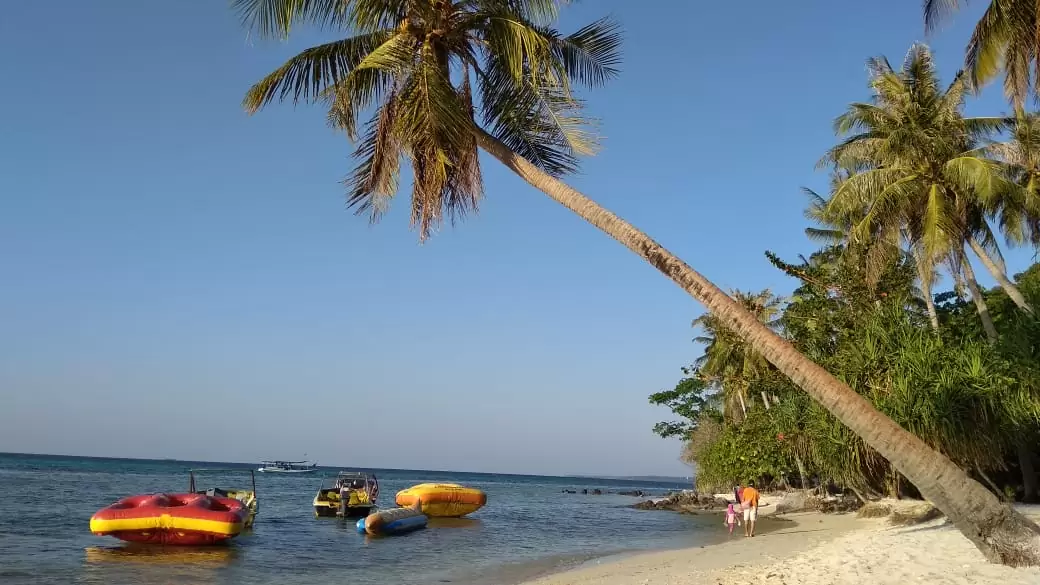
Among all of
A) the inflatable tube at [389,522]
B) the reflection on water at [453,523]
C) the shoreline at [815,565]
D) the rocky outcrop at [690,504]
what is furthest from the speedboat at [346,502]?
the rocky outcrop at [690,504]

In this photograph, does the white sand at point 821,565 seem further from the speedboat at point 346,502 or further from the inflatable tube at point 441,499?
the speedboat at point 346,502

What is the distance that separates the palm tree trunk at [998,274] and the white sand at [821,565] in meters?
5.32

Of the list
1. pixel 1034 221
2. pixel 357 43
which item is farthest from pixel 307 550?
pixel 1034 221

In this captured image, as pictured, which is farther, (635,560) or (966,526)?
(635,560)

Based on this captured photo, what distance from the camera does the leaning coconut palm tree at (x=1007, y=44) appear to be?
437 inches

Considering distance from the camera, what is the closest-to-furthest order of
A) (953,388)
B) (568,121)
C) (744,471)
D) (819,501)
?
(568,121) < (953,388) < (819,501) < (744,471)

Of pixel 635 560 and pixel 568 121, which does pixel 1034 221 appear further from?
pixel 568 121

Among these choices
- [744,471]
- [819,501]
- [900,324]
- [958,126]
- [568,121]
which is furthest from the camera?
[744,471]

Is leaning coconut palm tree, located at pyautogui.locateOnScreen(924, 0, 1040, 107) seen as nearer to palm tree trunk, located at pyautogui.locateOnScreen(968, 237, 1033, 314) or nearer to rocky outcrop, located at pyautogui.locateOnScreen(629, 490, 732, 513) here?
palm tree trunk, located at pyautogui.locateOnScreen(968, 237, 1033, 314)

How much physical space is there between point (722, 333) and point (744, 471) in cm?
1610

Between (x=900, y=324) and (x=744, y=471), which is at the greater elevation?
(x=900, y=324)

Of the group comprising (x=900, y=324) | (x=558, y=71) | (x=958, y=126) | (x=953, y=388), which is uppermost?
(x=958, y=126)

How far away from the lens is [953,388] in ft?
51.2

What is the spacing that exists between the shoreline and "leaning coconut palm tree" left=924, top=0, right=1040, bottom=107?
7.02 m
